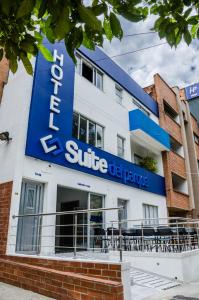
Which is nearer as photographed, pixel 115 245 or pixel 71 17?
pixel 71 17

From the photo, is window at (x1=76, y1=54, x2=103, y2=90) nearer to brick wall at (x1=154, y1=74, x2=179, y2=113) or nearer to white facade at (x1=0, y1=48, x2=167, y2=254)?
white facade at (x1=0, y1=48, x2=167, y2=254)

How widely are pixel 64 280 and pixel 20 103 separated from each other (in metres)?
5.64

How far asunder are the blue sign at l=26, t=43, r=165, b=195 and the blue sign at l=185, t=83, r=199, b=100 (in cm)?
1769

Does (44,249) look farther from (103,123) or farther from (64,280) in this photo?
(103,123)

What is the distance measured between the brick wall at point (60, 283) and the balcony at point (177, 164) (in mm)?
11949

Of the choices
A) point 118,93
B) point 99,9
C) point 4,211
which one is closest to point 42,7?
point 99,9

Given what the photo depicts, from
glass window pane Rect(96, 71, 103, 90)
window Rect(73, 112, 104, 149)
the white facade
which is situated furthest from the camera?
glass window pane Rect(96, 71, 103, 90)

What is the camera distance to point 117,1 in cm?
171

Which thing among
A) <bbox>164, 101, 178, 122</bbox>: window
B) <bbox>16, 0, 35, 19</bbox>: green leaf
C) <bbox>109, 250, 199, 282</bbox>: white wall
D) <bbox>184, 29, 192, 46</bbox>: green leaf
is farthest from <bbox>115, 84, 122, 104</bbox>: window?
<bbox>16, 0, 35, 19</bbox>: green leaf


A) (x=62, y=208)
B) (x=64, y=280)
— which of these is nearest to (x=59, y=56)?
(x=62, y=208)

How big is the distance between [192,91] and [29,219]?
23240 mm

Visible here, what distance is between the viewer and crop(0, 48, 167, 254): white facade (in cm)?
748

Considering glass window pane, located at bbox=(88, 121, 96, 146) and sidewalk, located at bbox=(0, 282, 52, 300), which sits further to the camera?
glass window pane, located at bbox=(88, 121, 96, 146)

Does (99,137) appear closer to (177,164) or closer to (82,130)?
(82,130)
